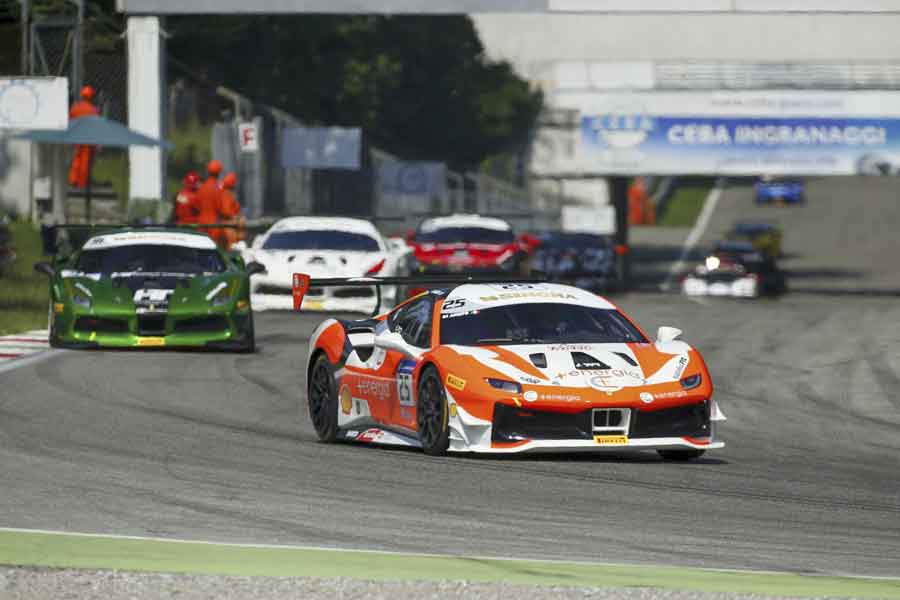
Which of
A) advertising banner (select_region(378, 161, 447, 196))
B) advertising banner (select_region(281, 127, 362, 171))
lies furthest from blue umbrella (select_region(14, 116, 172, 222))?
advertising banner (select_region(378, 161, 447, 196))

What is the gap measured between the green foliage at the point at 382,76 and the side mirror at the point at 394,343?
41.9 m

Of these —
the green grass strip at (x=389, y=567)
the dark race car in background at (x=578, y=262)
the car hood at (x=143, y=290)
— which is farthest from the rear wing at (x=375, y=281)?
the dark race car in background at (x=578, y=262)

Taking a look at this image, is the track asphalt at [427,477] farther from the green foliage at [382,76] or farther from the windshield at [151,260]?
the green foliage at [382,76]

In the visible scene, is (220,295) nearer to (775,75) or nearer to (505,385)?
(505,385)

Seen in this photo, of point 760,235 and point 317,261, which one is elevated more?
point 317,261

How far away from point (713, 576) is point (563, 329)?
17.2 feet

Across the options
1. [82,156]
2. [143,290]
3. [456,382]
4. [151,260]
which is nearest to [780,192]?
[82,156]

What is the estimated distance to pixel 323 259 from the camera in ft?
85.0

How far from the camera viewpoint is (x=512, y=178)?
75750 millimetres

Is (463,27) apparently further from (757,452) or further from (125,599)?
(125,599)

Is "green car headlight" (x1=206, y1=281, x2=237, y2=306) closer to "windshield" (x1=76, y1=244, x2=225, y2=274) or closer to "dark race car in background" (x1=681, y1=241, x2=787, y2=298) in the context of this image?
"windshield" (x1=76, y1=244, x2=225, y2=274)

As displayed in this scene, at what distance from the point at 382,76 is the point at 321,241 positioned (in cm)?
4174

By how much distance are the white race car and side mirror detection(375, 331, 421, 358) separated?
40.8 feet

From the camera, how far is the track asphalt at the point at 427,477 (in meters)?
8.46
